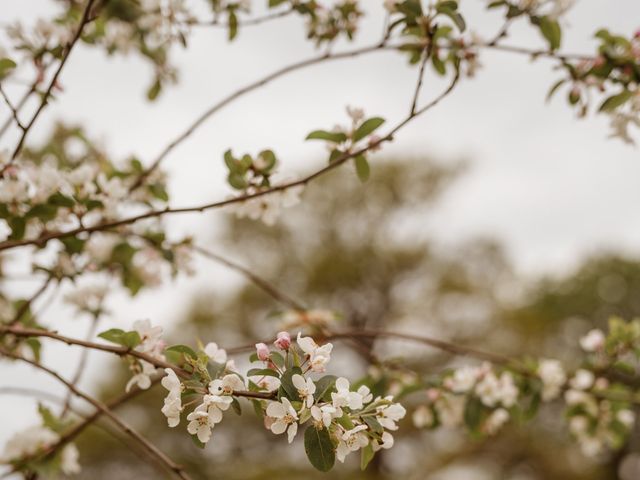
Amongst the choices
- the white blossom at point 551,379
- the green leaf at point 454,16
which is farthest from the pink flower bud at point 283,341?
the white blossom at point 551,379

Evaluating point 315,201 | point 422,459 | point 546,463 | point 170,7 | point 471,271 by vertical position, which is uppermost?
point 315,201

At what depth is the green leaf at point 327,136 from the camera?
1.10 m

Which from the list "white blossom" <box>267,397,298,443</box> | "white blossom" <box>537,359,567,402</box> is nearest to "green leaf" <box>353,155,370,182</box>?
"white blossom" <box>267,397,298,443</box>

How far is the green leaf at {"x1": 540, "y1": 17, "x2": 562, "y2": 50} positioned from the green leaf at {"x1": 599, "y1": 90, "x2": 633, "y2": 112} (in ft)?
0.51

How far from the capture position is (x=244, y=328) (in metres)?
12.5

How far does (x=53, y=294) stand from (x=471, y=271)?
11.5 meters

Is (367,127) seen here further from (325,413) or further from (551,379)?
(551,379)

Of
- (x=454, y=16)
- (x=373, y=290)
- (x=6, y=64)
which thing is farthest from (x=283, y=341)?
(x=373, y=290)

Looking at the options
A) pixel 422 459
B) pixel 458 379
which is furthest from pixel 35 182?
pixel 422 459

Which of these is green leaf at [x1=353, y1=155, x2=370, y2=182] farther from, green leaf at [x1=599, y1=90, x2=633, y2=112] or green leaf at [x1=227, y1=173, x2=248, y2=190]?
green leaf at [x1=599, y1=90, x2=633, y2=112]

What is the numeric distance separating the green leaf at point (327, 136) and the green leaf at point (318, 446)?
52 centimetres

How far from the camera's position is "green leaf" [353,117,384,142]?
109cm

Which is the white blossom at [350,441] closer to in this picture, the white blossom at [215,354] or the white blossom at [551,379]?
the white blossom at [215,354]

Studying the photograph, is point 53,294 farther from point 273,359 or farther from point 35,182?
point 273,359
